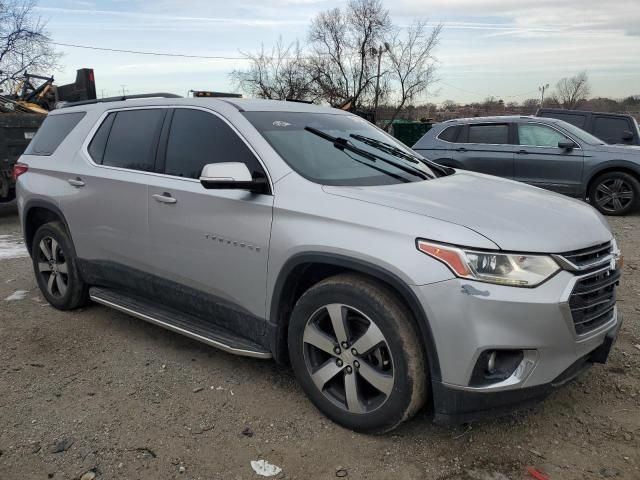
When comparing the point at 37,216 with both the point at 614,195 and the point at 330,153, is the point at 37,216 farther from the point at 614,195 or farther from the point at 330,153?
the point at 614,195

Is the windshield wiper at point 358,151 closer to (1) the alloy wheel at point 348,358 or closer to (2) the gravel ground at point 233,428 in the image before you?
(1) the alloy wheel at point 348,358

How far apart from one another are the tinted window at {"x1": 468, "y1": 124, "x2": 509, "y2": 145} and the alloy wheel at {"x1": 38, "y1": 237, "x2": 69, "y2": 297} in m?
7.72

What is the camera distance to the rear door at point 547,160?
9.54m

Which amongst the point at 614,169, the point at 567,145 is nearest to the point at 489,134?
the point at 567,145

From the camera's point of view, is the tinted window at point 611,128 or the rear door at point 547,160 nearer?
the rear door at point 547,160

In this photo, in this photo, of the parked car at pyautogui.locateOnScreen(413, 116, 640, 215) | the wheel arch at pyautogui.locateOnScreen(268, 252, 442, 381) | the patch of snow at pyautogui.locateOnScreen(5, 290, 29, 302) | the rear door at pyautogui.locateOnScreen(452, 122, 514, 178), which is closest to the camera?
the wheel arch at pyautogui.locateOnScreen(268, 252, 442, 381)

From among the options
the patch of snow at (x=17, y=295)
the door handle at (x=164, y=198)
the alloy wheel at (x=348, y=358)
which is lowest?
the patch of snow at (x=17, y=295)

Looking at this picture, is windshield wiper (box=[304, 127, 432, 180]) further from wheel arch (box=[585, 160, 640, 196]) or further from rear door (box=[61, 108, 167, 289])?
wheel arch (box=[585, 160, 640, 196])

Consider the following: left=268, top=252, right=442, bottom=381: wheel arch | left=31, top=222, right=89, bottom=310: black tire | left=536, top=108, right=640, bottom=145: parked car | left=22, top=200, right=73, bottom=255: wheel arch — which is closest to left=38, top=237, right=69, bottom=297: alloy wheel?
left=31, top=222, right=89, bottom=310: black tire

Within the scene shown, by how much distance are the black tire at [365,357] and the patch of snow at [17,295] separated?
3.55 metres

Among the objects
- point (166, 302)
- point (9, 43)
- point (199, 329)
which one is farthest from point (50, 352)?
point (9, 43)

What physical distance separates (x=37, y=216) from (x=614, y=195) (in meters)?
8.77

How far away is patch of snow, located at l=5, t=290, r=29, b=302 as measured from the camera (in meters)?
5.38

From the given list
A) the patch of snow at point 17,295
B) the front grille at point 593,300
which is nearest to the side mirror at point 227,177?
the front grille at point 593,300
